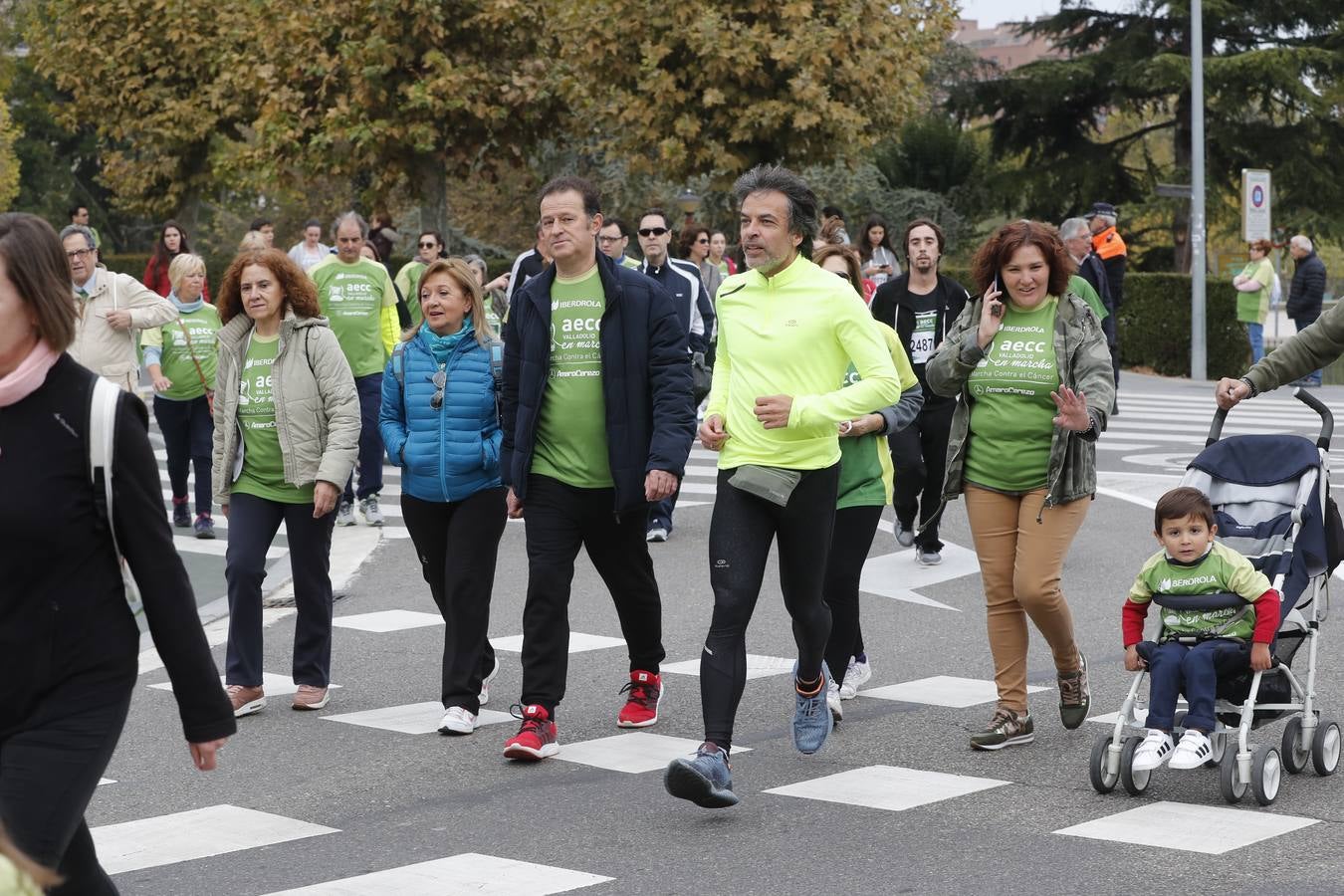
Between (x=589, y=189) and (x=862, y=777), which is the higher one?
(x=589, y=189)

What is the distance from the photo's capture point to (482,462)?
7559mm

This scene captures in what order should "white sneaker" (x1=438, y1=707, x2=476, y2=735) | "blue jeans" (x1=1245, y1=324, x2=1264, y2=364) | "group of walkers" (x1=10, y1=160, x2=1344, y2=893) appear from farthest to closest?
"blue jeans" (x1=1245, y1=324, x2=1264, y2=364) < "white sneaker" (x1=438, y1=707, x2=476, y2=735) < "group of walkers" (x1=10, y1=160, x2=1344, y2=893)

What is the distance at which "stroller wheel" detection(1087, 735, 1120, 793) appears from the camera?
6.16 metres

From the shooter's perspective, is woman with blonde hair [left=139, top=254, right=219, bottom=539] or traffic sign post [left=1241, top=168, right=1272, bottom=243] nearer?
woman with blonde hair [left=139, top=254, right=219, bottom=539]

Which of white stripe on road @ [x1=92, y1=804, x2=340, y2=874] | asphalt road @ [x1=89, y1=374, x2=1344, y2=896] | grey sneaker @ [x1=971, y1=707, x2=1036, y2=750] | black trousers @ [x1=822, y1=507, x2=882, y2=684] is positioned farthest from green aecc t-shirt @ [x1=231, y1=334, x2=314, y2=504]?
grey sneaker @ [x1=971, y1=707, x2=1036, y2=750]

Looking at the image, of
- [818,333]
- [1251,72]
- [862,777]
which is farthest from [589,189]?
[1251,72]

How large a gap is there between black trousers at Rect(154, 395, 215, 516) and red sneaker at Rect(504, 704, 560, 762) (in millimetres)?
6489

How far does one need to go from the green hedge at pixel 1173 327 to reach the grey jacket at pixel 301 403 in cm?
2149

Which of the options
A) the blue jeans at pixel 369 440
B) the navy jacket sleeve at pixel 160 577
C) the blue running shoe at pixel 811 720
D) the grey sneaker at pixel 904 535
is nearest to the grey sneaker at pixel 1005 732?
the blue running shoe at pixel 811 720

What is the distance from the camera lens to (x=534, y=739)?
6.85m

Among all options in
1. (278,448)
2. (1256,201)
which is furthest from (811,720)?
(1256,201)

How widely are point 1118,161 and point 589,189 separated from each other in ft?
132

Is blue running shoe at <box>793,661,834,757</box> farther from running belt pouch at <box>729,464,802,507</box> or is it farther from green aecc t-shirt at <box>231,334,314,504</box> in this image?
green aecc t-shirt at <box>231,334,314,504</box>

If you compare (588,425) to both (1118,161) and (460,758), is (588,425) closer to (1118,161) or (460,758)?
(460,758)
